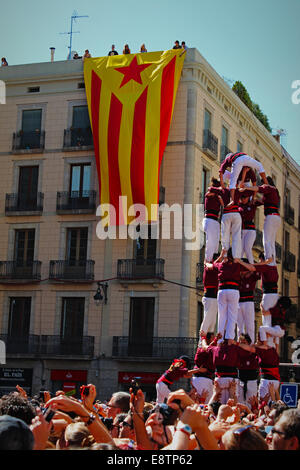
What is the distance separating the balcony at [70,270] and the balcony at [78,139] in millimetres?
5134

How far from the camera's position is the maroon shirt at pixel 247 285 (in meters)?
15.3

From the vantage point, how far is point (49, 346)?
1326 inches

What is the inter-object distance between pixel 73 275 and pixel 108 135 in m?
6.25

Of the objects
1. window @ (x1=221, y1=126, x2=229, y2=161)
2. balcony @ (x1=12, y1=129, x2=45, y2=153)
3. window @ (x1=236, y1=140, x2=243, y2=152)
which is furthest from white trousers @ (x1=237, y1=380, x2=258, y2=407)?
window @ (x1=236, y1=140, x2=243, y2=152)

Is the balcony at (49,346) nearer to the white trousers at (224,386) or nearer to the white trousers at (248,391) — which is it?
the white trousers at (248,391)

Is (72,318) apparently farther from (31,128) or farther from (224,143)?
(224,143)

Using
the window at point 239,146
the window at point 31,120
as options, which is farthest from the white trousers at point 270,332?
the window at point 239,146

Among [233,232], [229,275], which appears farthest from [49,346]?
[229,275]

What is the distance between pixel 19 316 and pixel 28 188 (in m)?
5.86

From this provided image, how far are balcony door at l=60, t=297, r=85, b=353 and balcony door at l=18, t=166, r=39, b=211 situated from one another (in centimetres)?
467

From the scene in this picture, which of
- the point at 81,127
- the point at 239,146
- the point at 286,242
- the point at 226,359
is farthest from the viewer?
the point at 286,242

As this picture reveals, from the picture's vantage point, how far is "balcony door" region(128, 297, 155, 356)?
3253cm

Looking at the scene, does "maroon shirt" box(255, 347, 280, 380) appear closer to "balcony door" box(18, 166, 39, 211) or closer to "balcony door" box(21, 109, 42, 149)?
"balcony door" box(18, 166, 39, 211)
